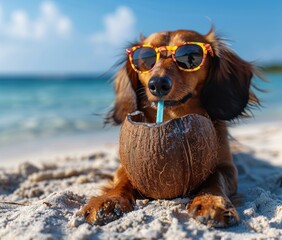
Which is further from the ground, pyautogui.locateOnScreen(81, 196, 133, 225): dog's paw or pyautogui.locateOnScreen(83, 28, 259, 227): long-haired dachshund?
pyautogui.locateOnScreen(83, 28, 259, 227): long-haired dachshund

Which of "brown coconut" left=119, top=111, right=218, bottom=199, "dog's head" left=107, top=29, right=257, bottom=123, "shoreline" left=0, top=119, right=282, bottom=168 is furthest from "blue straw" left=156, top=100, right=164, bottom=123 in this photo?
"shoreline" left=0, top=119, right=282, bottom=168

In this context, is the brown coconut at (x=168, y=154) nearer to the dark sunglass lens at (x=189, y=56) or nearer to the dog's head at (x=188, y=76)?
the dog's head at (x=188, y=76)

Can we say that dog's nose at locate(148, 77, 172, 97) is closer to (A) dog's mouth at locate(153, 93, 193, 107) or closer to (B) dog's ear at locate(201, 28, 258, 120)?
(A) dog's mouth at locate(153, 93, 193, 107)

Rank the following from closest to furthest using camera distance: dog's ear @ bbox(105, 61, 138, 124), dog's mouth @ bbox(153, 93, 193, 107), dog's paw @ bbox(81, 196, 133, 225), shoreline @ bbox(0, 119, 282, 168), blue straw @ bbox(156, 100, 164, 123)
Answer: dog's paw @ bbox(81, 196, 133, 225) → blue straw @ bbox(156, 100, 164, 123) → dog's mouth @ bbox(153, 93, 193, 107) → dog's ear @ bbox(105, 61, 138, 124) → shoreline @ bbox(0, 119, 282, 168)

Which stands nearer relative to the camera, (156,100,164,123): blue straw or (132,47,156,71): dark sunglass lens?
(156,100,164,123): blue straw

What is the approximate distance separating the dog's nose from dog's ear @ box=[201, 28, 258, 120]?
522 mm

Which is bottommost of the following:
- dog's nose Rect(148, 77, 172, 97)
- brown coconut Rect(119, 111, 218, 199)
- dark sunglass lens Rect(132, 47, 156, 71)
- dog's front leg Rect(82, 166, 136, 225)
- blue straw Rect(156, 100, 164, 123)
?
dog's front leg Rect(82, 166, 136, 225)

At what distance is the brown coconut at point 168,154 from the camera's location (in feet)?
7.64

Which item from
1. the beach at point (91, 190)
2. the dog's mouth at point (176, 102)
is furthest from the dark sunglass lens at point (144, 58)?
the beach at point (91, 190)

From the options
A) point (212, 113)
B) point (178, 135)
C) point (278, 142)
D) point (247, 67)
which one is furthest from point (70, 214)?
point (278, 142)

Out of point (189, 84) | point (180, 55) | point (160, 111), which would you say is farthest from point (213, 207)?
point (180, 55)

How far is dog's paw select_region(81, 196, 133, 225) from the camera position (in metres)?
2.23

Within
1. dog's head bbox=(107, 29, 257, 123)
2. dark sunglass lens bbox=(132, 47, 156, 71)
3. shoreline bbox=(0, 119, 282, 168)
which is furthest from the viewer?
shoreline bbox=(0, 119, 282, 168)

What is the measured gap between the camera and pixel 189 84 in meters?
3.12
